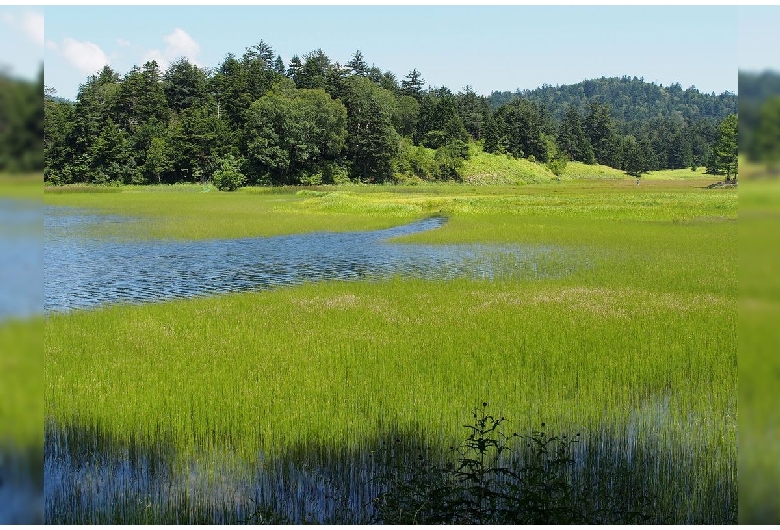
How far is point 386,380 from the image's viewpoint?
1071 centimetres

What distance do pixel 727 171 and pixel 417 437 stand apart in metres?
74.6

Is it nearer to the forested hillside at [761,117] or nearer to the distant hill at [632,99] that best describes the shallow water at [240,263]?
the forested hillside at [761,117]

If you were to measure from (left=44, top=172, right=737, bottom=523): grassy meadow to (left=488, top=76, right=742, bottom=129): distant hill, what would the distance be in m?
82.1

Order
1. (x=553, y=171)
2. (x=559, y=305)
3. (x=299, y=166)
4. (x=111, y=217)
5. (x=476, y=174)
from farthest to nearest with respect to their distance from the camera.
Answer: (x=553, y=171)
(x=476, y=174)
(x=299, y=166)
(x=111, y=217)
(x=559, y=305)

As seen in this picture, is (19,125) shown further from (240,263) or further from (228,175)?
(228,175)

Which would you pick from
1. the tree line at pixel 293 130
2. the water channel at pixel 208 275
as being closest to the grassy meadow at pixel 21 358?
the water channel at pixel 208 275

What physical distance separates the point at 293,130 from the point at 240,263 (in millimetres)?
38884

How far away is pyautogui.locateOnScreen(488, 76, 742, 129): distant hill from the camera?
101456mm

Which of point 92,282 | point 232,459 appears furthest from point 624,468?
point 92,282

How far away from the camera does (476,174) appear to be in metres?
71.9

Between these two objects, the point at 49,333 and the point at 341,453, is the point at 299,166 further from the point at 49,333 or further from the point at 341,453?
the point at 341,453

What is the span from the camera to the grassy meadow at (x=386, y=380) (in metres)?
7.58

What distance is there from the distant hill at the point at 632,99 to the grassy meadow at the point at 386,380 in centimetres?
8215

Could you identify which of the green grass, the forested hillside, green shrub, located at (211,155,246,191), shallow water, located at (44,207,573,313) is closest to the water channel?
shallow water, located at (44,207,573,313)
